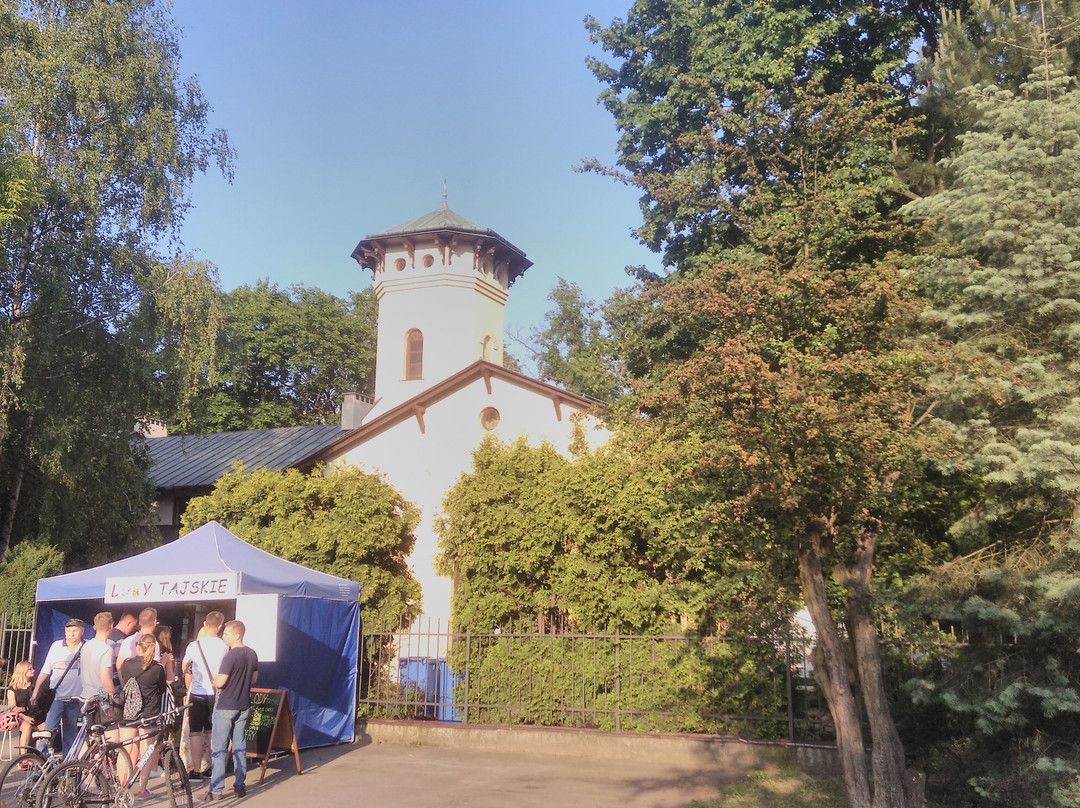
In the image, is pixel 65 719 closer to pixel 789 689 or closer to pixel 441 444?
pixel 789 689

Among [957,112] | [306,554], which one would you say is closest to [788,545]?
[957,112]

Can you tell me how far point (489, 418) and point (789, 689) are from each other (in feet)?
33.7

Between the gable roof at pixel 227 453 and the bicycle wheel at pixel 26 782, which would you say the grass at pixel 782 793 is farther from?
the gable roof at pixel 227 453

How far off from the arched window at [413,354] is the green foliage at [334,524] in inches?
314

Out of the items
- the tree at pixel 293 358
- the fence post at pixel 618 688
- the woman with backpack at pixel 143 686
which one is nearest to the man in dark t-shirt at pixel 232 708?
the woman with backpack at pixel 143 686

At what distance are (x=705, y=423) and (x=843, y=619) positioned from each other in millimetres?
3631

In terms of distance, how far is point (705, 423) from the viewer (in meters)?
8.66

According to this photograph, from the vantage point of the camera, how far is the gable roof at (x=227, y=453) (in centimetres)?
2364

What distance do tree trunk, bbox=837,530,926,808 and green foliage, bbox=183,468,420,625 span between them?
9.54 m

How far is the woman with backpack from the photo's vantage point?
829 centimetres

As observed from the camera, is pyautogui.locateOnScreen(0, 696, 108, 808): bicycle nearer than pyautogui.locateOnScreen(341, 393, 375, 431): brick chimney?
Yes

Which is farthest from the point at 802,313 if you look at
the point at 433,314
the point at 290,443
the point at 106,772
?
the point at 290,443

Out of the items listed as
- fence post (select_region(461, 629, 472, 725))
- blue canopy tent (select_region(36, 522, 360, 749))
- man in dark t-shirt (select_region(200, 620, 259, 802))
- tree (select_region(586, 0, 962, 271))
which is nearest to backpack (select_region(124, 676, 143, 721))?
man in dark t-shirt (select_region(200, 620, 259, 802))

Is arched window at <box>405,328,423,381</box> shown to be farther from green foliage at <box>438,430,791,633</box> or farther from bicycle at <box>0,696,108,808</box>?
bicycle at <box>0,696,108,808</box>
